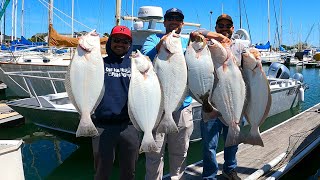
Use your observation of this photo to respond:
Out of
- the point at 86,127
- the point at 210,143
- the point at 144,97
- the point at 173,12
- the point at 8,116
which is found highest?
the point at 173,12

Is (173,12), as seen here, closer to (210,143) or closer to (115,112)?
(115,112)

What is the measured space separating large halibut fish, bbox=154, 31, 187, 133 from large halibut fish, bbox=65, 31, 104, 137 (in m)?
0.54

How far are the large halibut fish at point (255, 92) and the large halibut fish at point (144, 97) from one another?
0.94m

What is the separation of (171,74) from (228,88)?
59 centimetres

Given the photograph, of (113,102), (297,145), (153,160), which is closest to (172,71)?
(113,102)

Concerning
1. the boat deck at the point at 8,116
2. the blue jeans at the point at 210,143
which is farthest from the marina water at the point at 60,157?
the blue jeans at the point at 210,143

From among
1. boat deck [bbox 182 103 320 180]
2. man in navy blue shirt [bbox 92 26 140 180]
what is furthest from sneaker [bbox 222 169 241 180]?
man in navy blue shirt [bbox 92 26 140 180]

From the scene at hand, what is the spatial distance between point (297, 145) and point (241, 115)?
3.52 meters

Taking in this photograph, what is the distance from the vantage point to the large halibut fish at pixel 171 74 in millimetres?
3030

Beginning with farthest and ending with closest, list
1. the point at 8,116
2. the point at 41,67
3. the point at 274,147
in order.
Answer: the point at 41,67 < the point at 8,116 < the point at 274,147

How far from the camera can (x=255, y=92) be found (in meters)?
3.39

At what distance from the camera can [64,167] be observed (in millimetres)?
7082

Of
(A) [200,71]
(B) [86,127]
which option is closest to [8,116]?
(B) [86,127]

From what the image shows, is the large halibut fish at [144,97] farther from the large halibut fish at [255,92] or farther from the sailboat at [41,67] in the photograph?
the sailboat at [41,67]
